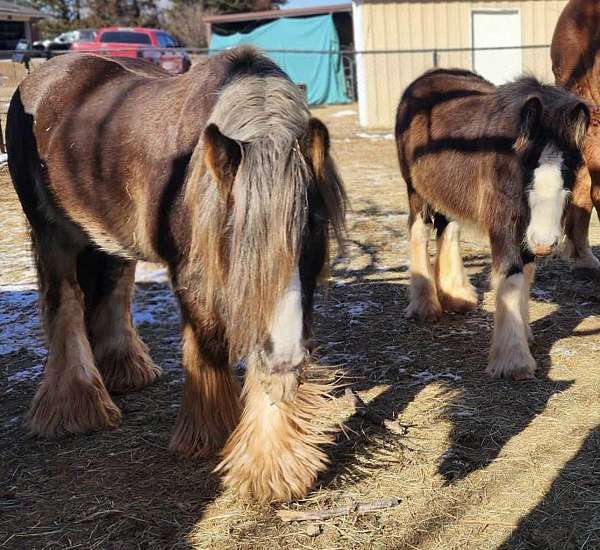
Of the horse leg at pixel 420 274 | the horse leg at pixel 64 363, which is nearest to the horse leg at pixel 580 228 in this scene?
the horse leg at pixel 420 274

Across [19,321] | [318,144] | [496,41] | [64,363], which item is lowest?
[19,321]

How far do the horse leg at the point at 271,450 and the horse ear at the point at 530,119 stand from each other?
2041 mm

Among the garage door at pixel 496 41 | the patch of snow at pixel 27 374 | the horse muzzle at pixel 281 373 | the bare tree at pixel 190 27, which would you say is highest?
the bare tree at pixel 190 27

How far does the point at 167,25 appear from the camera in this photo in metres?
37.3

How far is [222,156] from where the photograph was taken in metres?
2.43

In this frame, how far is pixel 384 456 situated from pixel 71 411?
171 centimetres

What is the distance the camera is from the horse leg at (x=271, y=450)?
2945mm

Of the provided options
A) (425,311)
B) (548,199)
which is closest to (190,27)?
(425,311)

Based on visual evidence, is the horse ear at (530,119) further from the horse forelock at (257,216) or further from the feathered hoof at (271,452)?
the feathered hoof at (271,452)

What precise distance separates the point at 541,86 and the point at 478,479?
2.61 metres

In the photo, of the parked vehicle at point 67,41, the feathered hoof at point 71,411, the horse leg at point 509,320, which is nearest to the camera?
the feathered hoof at point 71,411

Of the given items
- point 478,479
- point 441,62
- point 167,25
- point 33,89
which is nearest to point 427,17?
point 441,62

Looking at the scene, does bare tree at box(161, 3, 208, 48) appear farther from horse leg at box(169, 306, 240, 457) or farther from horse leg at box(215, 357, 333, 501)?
horse leg at box(215, 357, 333, 501)

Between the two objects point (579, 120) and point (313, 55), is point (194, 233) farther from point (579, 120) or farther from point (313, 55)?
point (313, 55)
